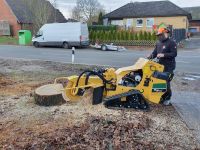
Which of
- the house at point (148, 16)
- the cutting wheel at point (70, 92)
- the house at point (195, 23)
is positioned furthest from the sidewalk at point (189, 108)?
the house at point (195, 23)

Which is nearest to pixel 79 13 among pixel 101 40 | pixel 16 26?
pixel 16 26

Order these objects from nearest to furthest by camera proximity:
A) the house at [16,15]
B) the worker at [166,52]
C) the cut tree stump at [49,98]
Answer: the cut tree stump at [49,98] < the worker at [166,52] < the house at [16,15]

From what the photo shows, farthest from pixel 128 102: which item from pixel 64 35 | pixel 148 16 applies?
pixel 148 16

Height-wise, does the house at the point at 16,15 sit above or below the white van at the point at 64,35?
above

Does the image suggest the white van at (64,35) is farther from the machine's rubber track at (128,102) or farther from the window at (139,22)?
the machine's rubber track at (128,102)

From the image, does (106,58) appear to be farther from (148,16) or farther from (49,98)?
(148,16)

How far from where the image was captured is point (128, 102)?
22.7ft

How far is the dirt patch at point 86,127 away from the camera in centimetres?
512

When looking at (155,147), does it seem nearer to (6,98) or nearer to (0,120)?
(0,120)

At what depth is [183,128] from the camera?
596 cm

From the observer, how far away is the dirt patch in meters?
5.12

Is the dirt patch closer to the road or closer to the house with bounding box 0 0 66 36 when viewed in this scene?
the road

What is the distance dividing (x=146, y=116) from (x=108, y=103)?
923 millimetres

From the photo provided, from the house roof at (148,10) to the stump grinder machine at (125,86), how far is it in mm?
37141
